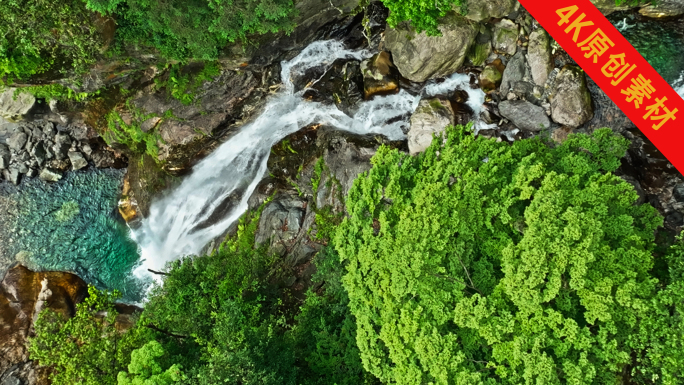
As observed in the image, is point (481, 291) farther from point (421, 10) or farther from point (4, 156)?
point (4, 156)

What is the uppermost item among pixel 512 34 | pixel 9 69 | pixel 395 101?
pixel 9 69

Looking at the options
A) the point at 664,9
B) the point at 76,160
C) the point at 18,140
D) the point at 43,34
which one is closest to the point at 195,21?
the point at 43,34

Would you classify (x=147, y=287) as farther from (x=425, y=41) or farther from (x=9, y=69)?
(x=425, y=41)

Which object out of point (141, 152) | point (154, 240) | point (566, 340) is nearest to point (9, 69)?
point (141, 152)

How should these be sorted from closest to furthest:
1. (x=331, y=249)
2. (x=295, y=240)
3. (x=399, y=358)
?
(x=399, y=358) → (x=331, y=249) → (x=295, y=240)

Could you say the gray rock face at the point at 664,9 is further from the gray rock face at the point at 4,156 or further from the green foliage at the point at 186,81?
the gray rock face at the point at 4,156
